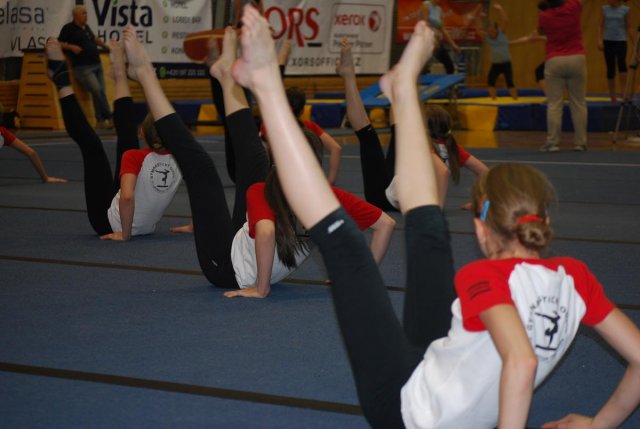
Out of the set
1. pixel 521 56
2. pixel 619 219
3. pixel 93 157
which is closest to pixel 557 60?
pixel 619 219

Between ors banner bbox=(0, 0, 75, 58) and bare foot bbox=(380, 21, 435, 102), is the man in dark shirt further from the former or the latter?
bare foot bbox=(380, 21, 435, 102)

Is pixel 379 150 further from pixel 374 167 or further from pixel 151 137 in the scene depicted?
pixel 151 137

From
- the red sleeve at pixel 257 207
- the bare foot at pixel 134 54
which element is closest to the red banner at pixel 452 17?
the bare foot at pixel 134 54

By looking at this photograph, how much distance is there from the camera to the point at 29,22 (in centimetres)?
1080

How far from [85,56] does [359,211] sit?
25.5 feet

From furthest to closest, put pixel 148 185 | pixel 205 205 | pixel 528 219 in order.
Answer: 1. pixel 148 185
2. pixel 205 205
3. pixel 528 219

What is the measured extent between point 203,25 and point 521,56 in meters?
6.41

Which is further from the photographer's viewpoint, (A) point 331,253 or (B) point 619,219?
(B) point 619,219

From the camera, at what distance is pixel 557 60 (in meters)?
8.02

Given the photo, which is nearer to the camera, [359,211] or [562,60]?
[359,211]

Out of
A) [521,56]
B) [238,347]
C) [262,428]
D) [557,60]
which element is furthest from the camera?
[521,56]

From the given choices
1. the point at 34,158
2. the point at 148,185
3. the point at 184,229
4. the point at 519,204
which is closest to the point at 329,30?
the point at 34,158

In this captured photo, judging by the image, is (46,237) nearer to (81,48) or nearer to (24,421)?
(24,421)

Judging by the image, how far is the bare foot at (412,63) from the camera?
6.23ft
